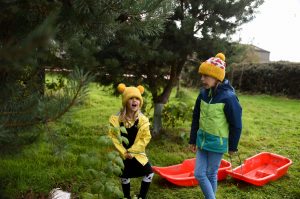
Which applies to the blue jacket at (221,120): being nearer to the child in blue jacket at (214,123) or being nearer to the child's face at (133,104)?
the child in blue jacket at (214,123)

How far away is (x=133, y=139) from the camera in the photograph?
3486 millimetres

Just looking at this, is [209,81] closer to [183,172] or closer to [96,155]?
[96,155]

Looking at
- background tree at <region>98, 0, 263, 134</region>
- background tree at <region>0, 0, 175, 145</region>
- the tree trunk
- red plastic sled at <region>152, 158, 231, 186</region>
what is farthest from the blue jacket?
the tree trunk

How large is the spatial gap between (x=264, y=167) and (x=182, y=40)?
2.25m

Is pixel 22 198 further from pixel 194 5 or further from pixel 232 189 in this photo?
pixel 194 5

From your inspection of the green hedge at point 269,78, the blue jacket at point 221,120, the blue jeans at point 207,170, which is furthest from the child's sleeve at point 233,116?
the green hedge at point 269,78

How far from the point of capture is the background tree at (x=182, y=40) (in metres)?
4.98

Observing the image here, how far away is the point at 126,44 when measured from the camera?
466cm

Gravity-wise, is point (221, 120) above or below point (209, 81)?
below

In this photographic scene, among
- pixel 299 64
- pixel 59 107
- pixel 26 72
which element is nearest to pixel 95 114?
pixel 26 72

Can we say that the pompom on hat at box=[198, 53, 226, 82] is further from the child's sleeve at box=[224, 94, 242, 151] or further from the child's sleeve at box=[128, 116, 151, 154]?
the child's sleeve at box=[128, 116, 151, 154]

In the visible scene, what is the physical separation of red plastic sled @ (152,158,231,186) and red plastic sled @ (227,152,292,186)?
12 cm

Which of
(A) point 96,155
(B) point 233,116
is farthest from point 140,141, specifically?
(B) point 233,116

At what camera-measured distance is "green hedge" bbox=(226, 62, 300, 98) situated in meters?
14.7
